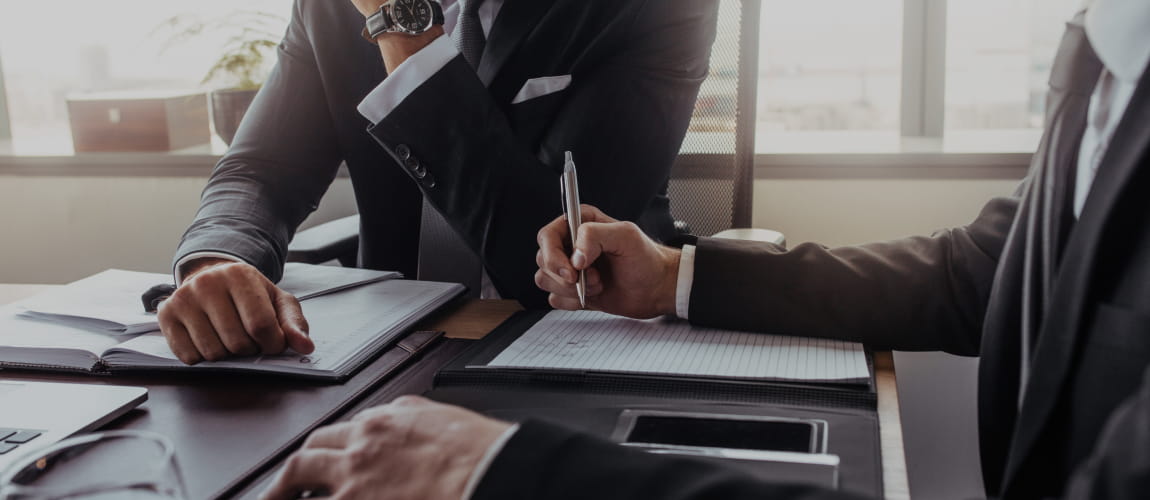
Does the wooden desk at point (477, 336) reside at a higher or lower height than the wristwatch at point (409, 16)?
lower

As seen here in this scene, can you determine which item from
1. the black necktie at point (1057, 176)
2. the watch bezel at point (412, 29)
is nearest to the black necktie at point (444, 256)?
the watch bezel at point (412, 29)

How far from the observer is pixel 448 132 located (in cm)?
123

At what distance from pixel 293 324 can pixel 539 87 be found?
0.56 meters

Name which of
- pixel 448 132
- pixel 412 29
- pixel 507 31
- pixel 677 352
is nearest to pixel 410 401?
pixel 677 352

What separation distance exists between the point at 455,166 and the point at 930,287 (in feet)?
1.96

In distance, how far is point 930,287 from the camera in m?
1.01

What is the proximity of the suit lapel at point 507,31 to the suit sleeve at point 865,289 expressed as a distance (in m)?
0.51

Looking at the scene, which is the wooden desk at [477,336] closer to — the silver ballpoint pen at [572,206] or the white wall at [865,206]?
the silver ballpoint pen at [572,206]

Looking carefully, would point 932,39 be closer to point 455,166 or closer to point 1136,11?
point 455,166

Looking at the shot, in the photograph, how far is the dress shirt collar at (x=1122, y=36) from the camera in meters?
0.65

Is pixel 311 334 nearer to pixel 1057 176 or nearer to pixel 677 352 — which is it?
pixel 677 352

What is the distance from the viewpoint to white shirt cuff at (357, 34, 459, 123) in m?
1.21

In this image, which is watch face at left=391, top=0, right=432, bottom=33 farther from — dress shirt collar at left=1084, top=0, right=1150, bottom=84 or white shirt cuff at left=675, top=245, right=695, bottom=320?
dress shirt collar at left=1084, top=0, right=1150, bottom=84

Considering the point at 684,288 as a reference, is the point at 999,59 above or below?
above
